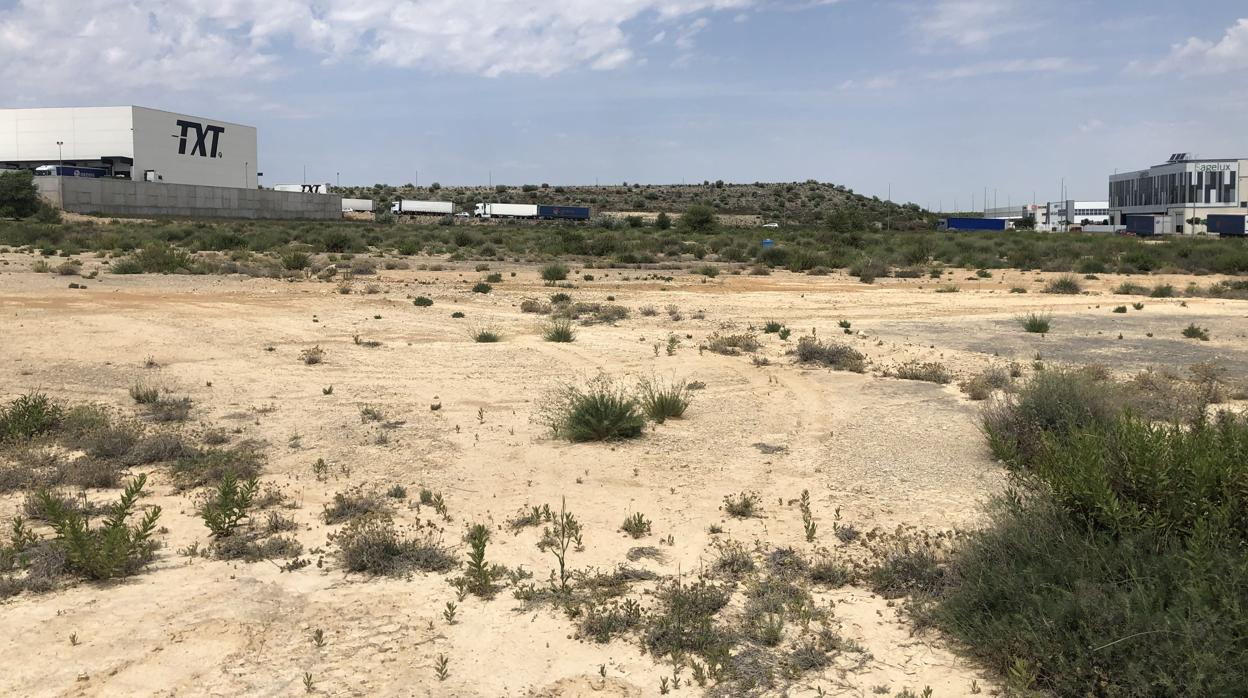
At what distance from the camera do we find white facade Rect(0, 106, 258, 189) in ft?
284

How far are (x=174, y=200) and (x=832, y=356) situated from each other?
261 ft

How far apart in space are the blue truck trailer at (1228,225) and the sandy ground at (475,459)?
78.5 m

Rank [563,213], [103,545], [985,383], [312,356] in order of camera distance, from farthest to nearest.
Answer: [563,213] → [312,356] → [985,383] → [103,545]

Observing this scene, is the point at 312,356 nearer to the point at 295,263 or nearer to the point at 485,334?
the point at 485,334

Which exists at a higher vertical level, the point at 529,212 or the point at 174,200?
the point at 529,212

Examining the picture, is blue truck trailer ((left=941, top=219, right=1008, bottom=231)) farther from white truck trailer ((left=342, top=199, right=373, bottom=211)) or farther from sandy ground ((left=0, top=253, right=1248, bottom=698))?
sandy ground ((left=0, top=253, right=1248, bottom=698))

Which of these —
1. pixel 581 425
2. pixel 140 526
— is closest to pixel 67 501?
pixel 140 526

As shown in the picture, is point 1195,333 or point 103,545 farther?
point 1195,333

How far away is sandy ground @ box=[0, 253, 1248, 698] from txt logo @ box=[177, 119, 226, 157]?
75859mm

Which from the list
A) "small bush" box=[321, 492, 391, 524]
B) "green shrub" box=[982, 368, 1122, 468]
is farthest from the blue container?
"small bush" box=[321, 492, 391, 524]

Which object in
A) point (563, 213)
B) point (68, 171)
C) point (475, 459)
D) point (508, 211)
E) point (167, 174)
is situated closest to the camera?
point (475, 459)

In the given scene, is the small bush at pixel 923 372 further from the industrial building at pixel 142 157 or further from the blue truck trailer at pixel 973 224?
the blue truck trailer at pixel 973 224

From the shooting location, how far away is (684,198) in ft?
475

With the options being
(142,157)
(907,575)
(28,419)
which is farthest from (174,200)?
(907,575)
